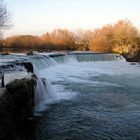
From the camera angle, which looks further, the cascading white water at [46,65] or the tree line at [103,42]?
the tree line at [103,42]

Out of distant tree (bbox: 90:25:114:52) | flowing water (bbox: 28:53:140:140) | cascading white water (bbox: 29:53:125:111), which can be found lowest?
flowing water (bbox: 28:53:140:140)

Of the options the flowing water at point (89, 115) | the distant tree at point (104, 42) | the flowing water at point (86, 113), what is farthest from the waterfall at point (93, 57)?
the flowing water at point (89, 115)

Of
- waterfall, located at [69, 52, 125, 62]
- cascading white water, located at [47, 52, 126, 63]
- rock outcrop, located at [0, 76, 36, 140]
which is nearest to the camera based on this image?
rock outcrop, located at [0, 76, 36, 140]

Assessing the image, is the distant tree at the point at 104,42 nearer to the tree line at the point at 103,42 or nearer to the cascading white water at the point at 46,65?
the tree line at the point at 103,42

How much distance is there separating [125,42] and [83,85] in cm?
3326

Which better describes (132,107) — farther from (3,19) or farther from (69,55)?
(3,19)

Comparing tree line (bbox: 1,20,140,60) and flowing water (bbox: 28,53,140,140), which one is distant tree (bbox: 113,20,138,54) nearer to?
tree line (bbox: 1,20,140,60)

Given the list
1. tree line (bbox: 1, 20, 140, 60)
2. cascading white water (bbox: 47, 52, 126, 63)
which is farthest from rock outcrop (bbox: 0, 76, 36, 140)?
tree line (bbox: 1, 20, 140, 60)

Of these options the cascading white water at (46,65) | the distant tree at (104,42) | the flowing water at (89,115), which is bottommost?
the flowing water at (89,115)

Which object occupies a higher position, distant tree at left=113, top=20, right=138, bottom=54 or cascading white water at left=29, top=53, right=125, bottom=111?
distant tree at left=113, top=20, right=138, bottom=54

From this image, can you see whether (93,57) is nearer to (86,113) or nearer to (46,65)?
(46,65)

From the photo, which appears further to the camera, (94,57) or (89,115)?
(94,57)

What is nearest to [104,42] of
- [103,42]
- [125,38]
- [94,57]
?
[103,42]

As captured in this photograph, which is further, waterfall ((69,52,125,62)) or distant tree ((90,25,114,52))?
distant tree ((90,25,114,52))
